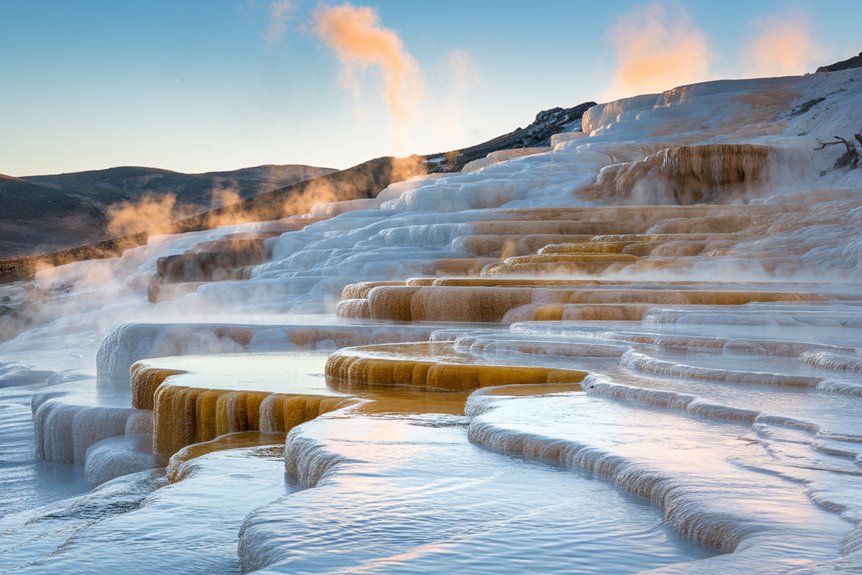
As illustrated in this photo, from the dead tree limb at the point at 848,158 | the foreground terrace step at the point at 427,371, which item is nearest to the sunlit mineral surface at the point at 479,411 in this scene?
the foreground terrace step at the point at 427,371

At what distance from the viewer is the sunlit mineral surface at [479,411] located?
320cm

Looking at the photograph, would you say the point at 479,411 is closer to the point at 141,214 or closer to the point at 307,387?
the point at 307,387

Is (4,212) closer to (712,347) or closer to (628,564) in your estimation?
(712,347)

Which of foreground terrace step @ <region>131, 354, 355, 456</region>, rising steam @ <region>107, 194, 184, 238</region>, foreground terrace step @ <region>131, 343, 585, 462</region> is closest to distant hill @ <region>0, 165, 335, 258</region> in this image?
rising steam @ <region>107, 194, 184, 238</region>

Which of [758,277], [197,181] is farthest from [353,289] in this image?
[197,181]

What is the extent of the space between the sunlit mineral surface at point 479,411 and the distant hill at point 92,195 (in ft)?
120

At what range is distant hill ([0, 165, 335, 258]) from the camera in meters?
53.6

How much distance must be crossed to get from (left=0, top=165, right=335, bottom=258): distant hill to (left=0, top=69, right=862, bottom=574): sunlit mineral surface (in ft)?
120

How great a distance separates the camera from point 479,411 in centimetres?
554

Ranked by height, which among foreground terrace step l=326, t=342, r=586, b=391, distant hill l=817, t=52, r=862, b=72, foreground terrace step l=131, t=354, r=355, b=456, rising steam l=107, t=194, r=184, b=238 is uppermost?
distant hill l=817, t=52, r=862, b=72

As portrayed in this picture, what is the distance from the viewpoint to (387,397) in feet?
21.7

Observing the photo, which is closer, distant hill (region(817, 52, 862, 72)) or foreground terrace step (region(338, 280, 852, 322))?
foreground terrace step (region(338, 280, 852, 322))

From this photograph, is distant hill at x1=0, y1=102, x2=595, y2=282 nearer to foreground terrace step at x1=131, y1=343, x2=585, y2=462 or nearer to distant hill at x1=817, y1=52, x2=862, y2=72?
distant hill at x1=817, y1=52, x2=862, y2=72

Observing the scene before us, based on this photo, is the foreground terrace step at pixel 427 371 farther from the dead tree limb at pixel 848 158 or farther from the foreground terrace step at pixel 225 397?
the dead tree limb at pixel 848 158
